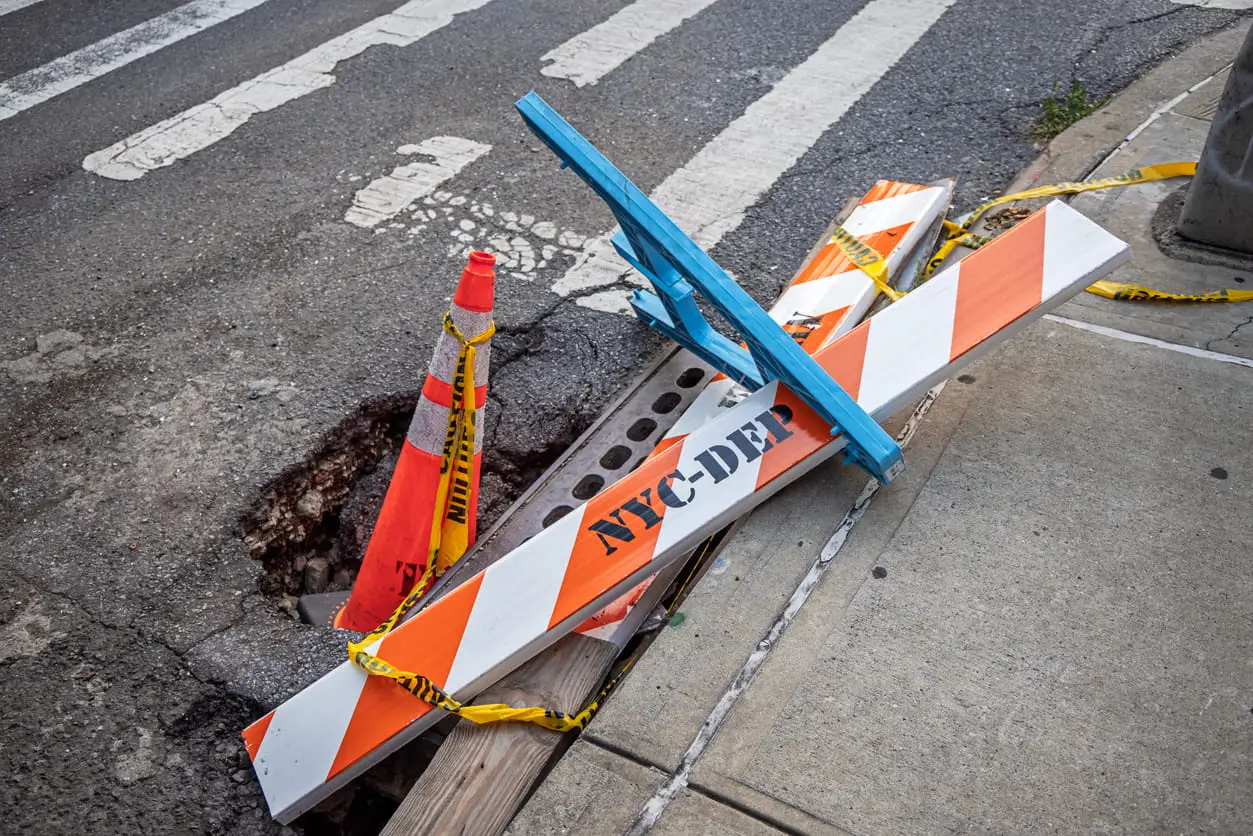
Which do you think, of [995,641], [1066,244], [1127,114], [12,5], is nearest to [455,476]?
[995,641]

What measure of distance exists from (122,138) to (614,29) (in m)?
2.90

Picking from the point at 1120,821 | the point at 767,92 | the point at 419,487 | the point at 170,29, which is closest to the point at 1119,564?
the point at 1120,821

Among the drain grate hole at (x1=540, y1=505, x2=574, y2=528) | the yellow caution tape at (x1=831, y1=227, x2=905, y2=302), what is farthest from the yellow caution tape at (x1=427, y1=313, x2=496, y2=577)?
the yellow caution tape at (x1=831, y1=227, x2=905, y2=302)

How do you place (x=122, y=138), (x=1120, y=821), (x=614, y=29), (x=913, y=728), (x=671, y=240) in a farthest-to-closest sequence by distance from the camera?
(x=614, y=29), (x=122, y=138), (x=671, y=240), (x=913, y=728), (x=1120, y=821)

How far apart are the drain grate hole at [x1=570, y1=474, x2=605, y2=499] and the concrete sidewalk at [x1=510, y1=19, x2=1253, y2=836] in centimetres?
59

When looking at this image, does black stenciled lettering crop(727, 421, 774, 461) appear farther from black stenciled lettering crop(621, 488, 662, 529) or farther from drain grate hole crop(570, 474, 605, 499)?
drain grate hole crop(570, 474, 605, 499)

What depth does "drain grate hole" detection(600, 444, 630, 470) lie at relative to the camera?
11.6ft

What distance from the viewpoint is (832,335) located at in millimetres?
3646

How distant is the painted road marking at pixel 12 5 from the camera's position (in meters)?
7.01

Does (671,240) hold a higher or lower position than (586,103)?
higher

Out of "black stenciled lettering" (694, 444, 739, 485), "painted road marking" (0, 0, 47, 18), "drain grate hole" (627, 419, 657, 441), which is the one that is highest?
"painted road marking" (0, 0, 47, 18)

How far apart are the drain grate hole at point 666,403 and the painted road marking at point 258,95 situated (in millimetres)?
3101

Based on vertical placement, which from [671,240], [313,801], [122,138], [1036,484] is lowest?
[313,801]

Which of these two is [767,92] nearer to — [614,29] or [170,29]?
[614,29]
